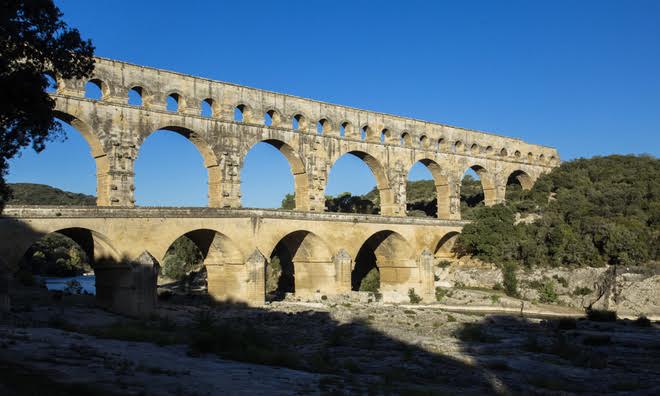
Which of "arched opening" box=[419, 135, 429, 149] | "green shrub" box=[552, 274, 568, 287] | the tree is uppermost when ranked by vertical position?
"arched opening" box=[419, 135, 429, 149]

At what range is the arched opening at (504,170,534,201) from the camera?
53.8 m

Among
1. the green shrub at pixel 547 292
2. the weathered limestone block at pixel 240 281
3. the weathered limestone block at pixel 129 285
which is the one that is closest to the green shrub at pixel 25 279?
the weathered limestone block at pixel 129 285

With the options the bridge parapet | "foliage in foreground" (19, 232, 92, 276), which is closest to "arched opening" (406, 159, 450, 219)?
the bridge parapet

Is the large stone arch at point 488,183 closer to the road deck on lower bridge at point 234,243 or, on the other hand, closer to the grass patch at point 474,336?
the road deck on lower bridge at point 234,243

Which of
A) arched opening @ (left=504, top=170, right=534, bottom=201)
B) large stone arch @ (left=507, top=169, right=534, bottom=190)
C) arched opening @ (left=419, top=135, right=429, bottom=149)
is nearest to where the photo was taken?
arched opening @ (left=419, top=135, right=429, bottom=149)

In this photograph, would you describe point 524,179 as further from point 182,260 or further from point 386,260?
point 182,260

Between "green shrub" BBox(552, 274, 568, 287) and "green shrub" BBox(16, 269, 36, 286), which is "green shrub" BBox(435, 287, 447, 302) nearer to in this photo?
"green shrub" BBox(552, 274, 568, 287)

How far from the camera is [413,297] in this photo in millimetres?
39062

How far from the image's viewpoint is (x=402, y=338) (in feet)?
67.8

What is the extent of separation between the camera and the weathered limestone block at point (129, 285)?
26.4 meters

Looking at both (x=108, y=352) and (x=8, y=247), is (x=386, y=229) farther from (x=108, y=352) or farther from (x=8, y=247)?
(x=108, y=352)

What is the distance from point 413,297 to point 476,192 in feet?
99.7

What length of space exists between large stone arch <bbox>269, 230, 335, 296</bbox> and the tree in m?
21.3

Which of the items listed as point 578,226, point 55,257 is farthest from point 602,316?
point 55,257
